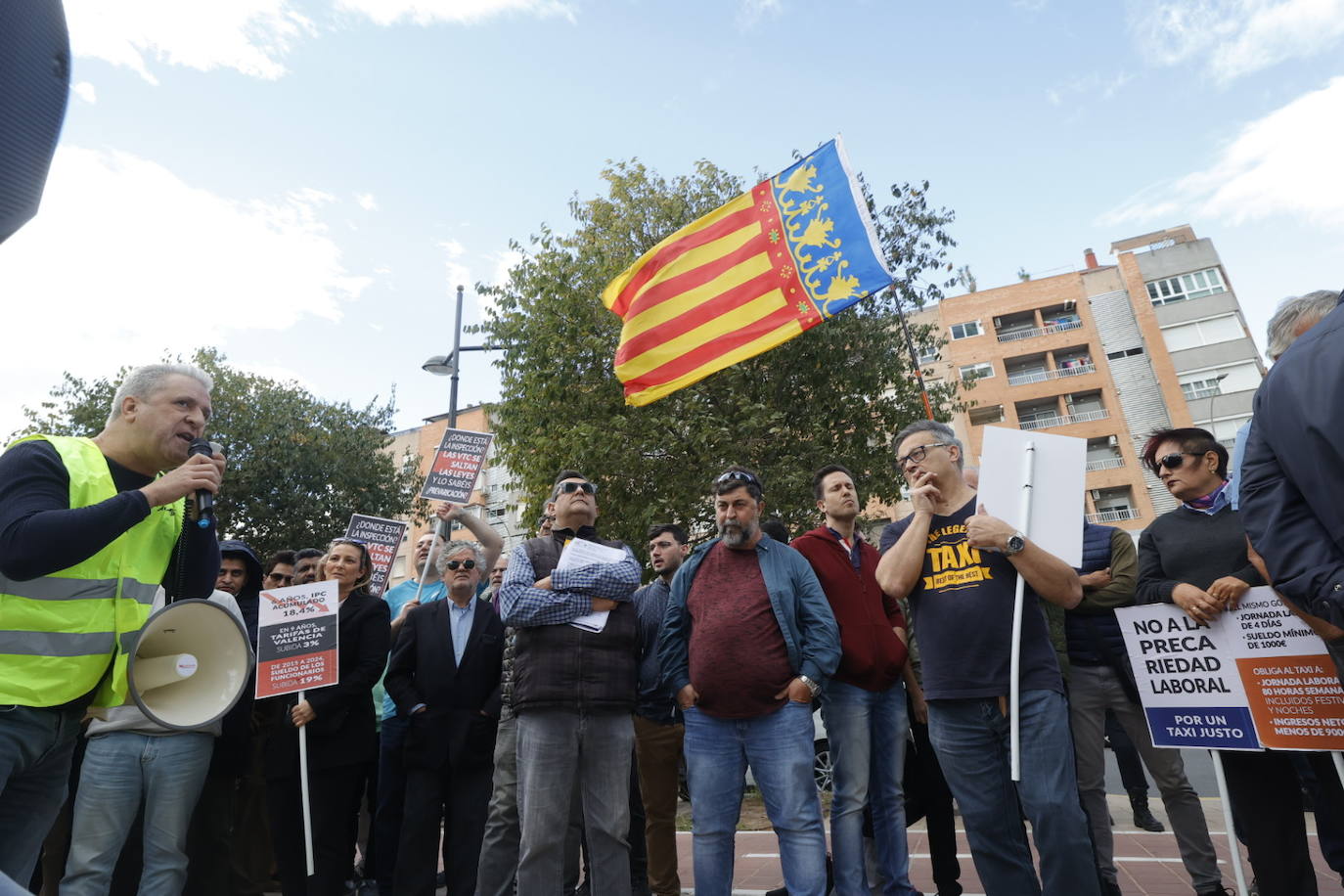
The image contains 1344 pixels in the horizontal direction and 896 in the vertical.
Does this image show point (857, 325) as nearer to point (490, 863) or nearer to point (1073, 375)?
point (490, 863)

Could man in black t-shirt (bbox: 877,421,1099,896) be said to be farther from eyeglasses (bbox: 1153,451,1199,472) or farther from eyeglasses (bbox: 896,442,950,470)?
eyeglasses (bbox: 1153,451,1199,472)

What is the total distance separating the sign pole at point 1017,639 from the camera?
3.07 m

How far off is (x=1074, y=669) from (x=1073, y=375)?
39448 mm

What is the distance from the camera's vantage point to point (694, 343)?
6.61 metres

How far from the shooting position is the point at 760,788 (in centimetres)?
397

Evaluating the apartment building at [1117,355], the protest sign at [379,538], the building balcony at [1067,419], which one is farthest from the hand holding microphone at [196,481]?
the building balcony at [1067,419]

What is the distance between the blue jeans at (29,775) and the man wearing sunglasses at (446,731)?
233 centimetres

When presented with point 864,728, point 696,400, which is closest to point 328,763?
point 864,728

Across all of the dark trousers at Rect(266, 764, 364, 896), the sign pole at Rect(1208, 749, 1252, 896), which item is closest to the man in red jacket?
the sign pole at Rect(1208, 749, 1252, 896)

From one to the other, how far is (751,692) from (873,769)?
1.03m

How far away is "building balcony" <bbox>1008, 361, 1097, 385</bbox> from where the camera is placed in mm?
39759

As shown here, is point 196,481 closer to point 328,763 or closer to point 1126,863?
point 328,763

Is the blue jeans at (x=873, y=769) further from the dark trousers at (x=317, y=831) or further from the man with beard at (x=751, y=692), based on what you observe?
the dark trousers at (x=317, y=831)

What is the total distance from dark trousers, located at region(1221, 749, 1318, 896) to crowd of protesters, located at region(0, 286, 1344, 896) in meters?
0.01
